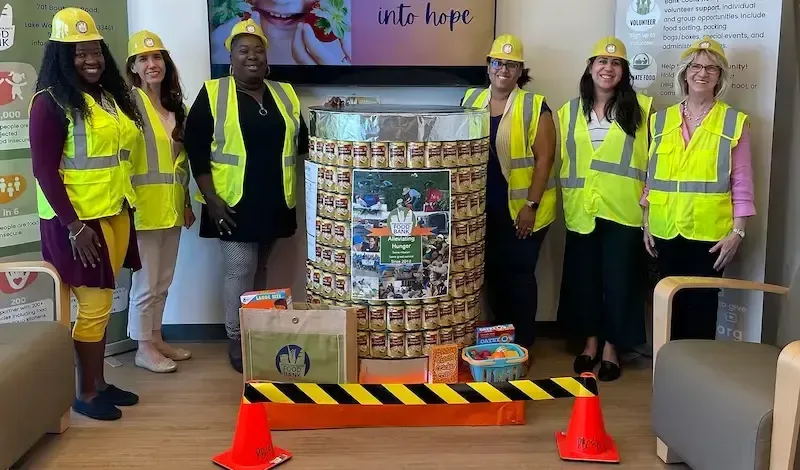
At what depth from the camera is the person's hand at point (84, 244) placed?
8.96 ft

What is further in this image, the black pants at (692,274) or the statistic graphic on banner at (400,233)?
the black pants at (692,274)

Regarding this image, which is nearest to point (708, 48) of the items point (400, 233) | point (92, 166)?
point (400, 233)

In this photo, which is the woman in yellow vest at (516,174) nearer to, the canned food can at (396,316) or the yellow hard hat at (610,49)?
the yellow hard hat at (610,49)

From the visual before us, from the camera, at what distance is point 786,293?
2.67 metres

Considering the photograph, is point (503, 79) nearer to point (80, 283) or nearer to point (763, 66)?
point (763, 66)

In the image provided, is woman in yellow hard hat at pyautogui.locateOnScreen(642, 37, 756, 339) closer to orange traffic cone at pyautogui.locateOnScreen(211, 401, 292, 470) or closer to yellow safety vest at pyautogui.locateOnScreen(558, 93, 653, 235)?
yellow safety vest at pyautogui.locateOnScreen(558, 93, 653, 235)

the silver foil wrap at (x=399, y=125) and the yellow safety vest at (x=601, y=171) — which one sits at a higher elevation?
the silver foil wrap at (x=399, y=125)

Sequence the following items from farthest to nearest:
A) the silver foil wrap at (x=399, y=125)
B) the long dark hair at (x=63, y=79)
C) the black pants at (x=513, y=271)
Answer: the black pants at (x=513, y=271), the silver foil wrap at (x=399, y=125), the long dark hair at (x=63, y=79)

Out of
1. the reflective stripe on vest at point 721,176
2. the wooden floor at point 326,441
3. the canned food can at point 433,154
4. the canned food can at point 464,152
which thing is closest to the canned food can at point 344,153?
the canned food can at point 433,154

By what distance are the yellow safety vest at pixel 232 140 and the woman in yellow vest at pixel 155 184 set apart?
16 cm

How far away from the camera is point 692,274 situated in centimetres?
318

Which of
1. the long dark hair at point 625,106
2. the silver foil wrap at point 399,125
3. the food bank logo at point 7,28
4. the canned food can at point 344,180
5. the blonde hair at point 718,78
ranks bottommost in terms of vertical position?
the canned food can at point 344,180

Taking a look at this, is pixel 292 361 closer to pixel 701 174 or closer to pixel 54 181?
pixel 54 181

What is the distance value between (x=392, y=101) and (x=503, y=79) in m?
0.61
